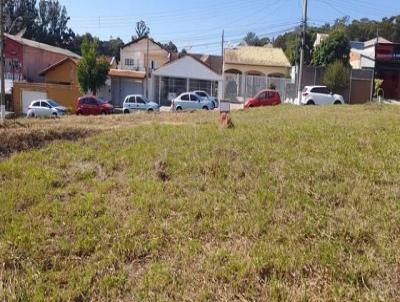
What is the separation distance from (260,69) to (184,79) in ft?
30.9

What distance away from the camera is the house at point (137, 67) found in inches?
1989

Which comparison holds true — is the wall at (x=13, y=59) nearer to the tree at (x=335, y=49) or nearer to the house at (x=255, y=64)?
the house at (x=255, y=64)

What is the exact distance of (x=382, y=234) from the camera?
4406mm

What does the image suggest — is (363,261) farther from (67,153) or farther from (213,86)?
(213,86)

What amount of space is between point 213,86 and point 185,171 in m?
42.5

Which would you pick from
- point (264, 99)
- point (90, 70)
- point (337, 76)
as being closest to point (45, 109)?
point (90, 70)

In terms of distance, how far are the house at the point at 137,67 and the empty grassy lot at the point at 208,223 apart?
141 ft

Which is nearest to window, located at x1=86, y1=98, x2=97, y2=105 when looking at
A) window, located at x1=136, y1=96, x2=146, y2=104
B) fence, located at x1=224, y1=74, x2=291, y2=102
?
window, located at x1=136, y1=96, x2=146, y2=104

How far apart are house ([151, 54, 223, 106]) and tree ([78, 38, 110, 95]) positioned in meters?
5.95

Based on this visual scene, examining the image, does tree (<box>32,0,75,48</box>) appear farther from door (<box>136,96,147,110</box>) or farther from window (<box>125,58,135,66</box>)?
door (<box>136,96,147,110</box>)

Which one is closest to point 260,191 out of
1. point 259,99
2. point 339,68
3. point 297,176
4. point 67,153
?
point 297,176

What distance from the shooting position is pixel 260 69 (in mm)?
53125

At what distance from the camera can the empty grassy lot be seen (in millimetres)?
3922

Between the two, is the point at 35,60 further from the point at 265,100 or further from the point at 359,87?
the point at 359,87
